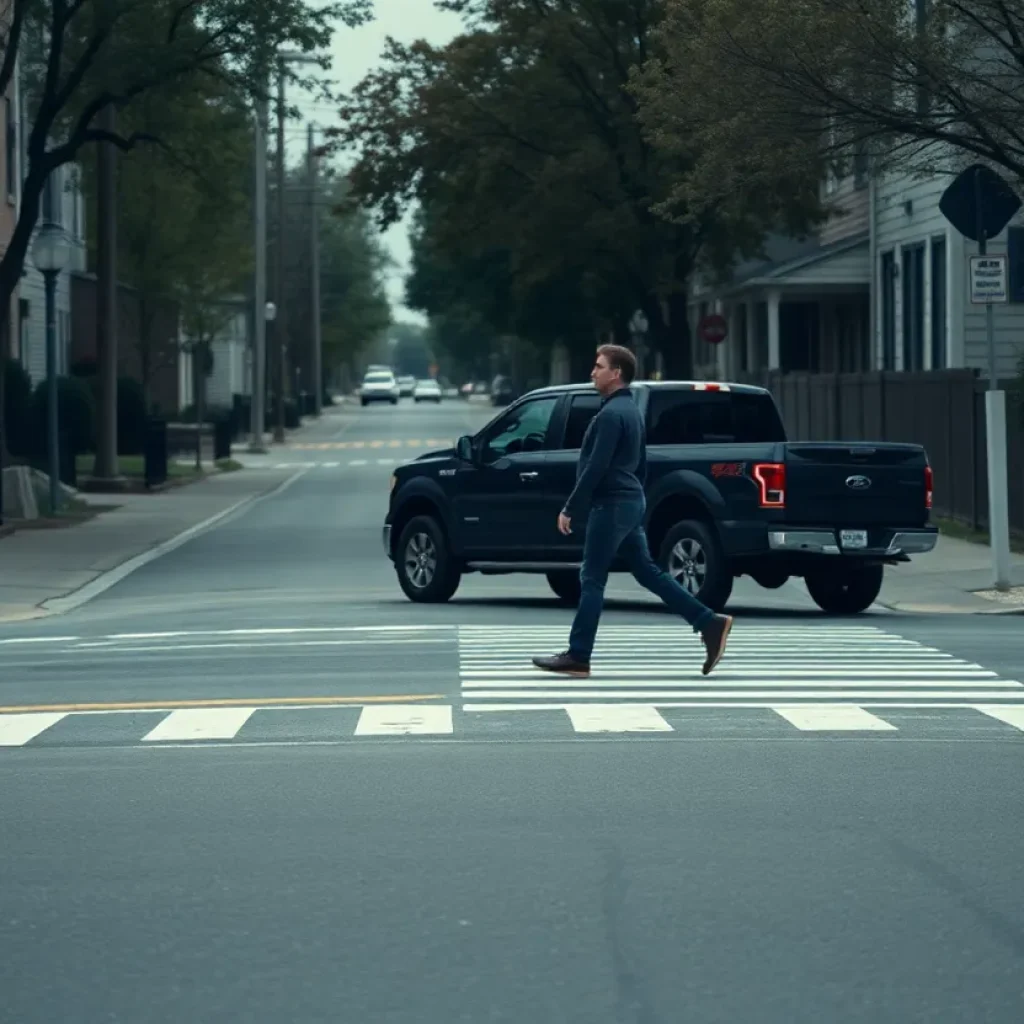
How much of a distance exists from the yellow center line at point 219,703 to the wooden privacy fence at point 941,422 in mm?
13623

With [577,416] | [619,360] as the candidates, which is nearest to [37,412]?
[577,416]

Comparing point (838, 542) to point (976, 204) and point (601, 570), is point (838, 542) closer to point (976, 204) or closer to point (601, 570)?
point (976, 204)

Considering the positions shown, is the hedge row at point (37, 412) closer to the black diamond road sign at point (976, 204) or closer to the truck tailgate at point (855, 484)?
the black diamond road sign at point (976, 204)

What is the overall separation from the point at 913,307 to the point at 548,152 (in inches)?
369

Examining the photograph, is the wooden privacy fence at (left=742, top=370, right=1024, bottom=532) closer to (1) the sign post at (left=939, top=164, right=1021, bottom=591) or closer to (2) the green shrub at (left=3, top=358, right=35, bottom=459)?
(1) the sign post at (left=939, top=164, right=1021, bottom=591)

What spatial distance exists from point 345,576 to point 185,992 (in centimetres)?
1729

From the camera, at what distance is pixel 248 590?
2186 cm

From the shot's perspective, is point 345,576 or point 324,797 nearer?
point 324,797

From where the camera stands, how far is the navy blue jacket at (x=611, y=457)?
12906mm

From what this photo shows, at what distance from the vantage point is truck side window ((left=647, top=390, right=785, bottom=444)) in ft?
60.4

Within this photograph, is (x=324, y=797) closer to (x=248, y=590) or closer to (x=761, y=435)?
(x=761, y=435)

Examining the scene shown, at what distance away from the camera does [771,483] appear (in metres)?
17.4

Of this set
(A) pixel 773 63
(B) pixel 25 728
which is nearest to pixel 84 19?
(A) pixel 773 63

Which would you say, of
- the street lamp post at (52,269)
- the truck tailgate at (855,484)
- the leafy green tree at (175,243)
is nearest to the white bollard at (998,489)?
the truck tailgate at (855,484)
